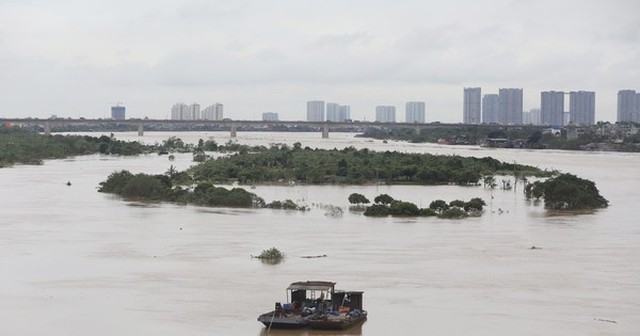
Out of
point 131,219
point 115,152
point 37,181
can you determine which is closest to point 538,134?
point 115,152

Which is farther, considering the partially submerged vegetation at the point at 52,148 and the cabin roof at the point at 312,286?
the partially submerged vegetation at the point at 52,148

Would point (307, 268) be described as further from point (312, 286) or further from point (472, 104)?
point (472, 104)

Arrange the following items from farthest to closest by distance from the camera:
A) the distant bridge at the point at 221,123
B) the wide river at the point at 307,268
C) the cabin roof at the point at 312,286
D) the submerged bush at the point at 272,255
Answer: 1. the distant bridge at the point at 221,123
2. the submerged bush at the point at 272,255
3. the cabin roof at the point at 312,286
4. the wide river at the point at 307,268

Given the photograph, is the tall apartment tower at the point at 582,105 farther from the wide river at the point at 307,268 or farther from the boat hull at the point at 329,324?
the boat hull at the point at 329,324

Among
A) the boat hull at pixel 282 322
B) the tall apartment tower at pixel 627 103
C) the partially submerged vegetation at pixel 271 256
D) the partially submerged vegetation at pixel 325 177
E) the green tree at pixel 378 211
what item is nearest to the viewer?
the boat hull at pixel 282 322

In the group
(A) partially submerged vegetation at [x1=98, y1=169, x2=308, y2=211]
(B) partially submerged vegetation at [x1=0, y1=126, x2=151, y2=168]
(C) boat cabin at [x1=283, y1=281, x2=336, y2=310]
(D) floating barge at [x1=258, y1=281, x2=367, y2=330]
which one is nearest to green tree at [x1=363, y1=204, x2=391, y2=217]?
(A) partially submerged vegetation at [x1=98, y1=169, x2=308, y2=211]

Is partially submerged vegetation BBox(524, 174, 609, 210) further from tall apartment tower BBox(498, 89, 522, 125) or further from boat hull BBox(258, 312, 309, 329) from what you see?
tall apartment tower BBox(498, 89, 522, 125)

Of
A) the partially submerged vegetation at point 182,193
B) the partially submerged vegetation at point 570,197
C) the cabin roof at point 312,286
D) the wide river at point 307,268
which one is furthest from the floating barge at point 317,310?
the partially submerged vegetation at point 570,197

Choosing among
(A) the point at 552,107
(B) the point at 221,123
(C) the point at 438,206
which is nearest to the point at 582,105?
(A) the point at 552,107
